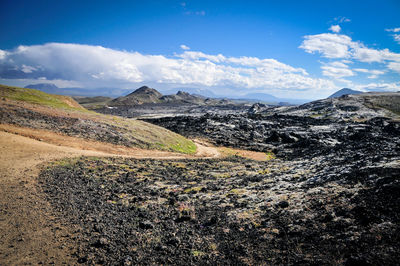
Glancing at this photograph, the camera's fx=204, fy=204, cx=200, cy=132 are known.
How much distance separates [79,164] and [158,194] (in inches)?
476

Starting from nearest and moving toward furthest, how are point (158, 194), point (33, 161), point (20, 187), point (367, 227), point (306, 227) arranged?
point (367, 227)
point (306, 227)
point (20, 187)
point (158, 194)
point (33, 161)

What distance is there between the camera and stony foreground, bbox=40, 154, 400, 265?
10594mm

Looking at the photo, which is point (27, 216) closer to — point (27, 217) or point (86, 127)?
point (27, 217)

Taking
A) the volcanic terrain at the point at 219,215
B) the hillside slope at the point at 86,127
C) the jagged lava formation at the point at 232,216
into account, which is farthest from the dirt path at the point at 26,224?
the hillside slope at the point at 86,127

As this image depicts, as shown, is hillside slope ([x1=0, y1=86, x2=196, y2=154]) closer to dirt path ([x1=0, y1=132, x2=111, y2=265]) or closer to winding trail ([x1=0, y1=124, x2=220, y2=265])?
winding trail ([x1=0, y1=124, x2=220, y2=265])

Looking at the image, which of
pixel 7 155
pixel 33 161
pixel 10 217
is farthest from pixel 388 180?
pixel 7 155

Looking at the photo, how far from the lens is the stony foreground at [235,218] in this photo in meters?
10.6

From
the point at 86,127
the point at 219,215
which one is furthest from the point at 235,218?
the point at 86,127

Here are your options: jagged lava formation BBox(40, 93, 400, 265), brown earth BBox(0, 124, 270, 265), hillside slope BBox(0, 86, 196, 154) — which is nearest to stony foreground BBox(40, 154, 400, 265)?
jagged lava formation BBox(40, 93, 400, 265)

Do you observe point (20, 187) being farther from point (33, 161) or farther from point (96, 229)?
point (96, 229)

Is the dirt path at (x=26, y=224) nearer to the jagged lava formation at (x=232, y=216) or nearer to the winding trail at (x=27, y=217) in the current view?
the winding trail at (x=27, y=217)

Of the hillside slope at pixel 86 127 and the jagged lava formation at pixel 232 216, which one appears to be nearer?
the jagged lava formation at pixel 232 216

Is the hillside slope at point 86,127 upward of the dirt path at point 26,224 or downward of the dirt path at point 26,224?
upward

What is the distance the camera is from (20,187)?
17.1 m
